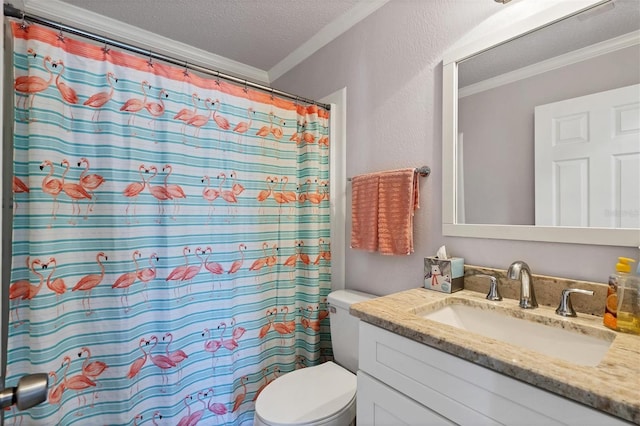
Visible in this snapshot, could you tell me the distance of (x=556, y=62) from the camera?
1057 mm

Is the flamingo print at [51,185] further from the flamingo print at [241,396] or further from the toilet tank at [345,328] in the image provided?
the toilet tank at [345,328]

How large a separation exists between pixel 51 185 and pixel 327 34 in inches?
65.1

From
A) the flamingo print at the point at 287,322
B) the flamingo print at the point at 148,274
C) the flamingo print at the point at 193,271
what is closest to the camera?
the flamingo print at the point at 148,274

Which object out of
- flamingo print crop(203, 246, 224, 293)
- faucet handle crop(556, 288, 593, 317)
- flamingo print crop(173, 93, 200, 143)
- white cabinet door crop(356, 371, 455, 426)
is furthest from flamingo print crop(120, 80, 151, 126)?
faucet handle crop(556, 288, 593, 317)

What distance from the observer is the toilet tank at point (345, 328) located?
1.50 metres

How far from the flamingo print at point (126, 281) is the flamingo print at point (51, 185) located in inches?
12.0

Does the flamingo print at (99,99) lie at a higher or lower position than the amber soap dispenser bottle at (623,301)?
higher

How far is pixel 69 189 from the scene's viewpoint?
1.12 meters

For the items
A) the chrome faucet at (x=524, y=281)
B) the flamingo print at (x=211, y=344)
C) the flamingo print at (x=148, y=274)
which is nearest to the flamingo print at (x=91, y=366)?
the flamingo print at (x=148, y=274)

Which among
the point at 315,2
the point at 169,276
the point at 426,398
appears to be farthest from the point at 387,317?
the point at 315,2

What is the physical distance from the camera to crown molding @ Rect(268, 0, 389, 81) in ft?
5.42

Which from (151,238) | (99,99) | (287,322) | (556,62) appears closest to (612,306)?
(556,62)

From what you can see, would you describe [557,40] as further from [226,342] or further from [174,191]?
[226,342]

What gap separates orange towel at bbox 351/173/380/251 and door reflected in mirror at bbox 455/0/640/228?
0.40m
